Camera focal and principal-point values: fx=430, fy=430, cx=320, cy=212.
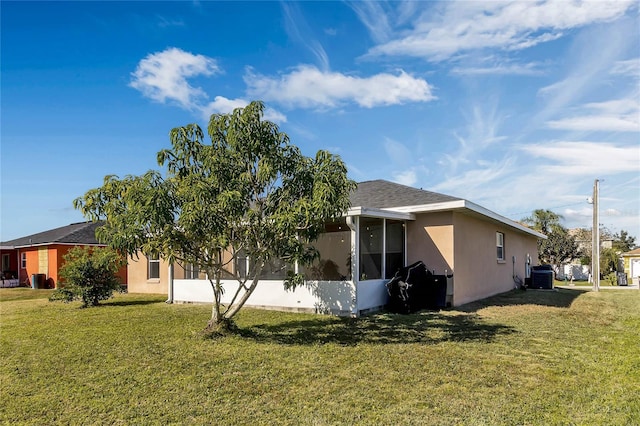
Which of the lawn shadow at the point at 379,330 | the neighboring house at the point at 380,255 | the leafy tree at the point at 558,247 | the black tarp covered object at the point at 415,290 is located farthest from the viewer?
the leafy tree at the point at 558,247

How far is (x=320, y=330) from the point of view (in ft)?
28.6

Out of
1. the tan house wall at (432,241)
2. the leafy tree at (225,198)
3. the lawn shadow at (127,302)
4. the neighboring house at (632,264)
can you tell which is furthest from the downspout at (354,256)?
the neighboring house at (632,264)

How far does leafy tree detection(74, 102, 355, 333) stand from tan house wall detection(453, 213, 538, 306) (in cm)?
564

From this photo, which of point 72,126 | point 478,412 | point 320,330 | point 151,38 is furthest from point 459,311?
point 72,126

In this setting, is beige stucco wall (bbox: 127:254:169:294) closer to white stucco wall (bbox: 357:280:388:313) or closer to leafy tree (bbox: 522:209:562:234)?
white stucco wall (bbox: 357:280:388:313)

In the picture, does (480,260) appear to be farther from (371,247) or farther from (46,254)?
(46,254)

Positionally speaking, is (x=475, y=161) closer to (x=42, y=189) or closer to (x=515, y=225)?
(x=515, y=225)

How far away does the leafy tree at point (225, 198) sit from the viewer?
→ 7270 mm

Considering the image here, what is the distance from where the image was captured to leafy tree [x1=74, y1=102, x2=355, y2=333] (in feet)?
23.9

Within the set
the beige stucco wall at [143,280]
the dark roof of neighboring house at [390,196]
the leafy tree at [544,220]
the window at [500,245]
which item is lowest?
the beige stucco wall at [143,280]

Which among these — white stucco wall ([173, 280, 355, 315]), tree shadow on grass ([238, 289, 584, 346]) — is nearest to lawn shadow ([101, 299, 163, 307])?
white stucco wall ([173, 280, 355, 315])

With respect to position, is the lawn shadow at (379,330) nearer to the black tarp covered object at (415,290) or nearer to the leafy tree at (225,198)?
the black tarp covered object at (415,290)

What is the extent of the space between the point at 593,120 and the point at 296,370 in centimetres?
1315

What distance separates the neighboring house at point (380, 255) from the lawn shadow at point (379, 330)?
2.97 ft
